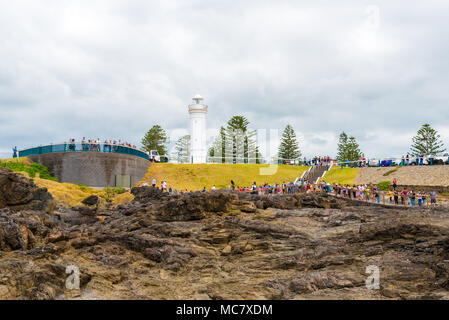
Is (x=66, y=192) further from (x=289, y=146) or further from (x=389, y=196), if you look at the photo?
(x=289, y=146)

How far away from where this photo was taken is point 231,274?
11.2 m

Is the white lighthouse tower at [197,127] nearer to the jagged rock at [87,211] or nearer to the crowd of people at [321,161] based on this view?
the crowd of people at [321,161]

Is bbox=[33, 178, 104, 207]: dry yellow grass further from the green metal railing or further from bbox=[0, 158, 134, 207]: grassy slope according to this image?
the green metal railing

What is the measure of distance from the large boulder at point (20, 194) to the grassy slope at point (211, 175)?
19.9 meters

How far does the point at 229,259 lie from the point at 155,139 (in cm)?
6234

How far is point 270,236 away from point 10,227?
30.5 feet

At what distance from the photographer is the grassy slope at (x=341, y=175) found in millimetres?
42656

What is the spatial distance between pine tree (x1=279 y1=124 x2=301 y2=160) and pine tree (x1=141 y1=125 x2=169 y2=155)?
23.6 meters

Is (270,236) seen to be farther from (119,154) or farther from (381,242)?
(119,154)

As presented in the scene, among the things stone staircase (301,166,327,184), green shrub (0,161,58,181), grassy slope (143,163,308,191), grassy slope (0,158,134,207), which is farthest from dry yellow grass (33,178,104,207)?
stone staircase (301,166,327,184)

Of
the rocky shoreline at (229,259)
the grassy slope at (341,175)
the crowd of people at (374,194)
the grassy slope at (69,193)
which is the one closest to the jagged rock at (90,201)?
the grassy slope at (69,193)

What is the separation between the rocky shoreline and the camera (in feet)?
29.5
